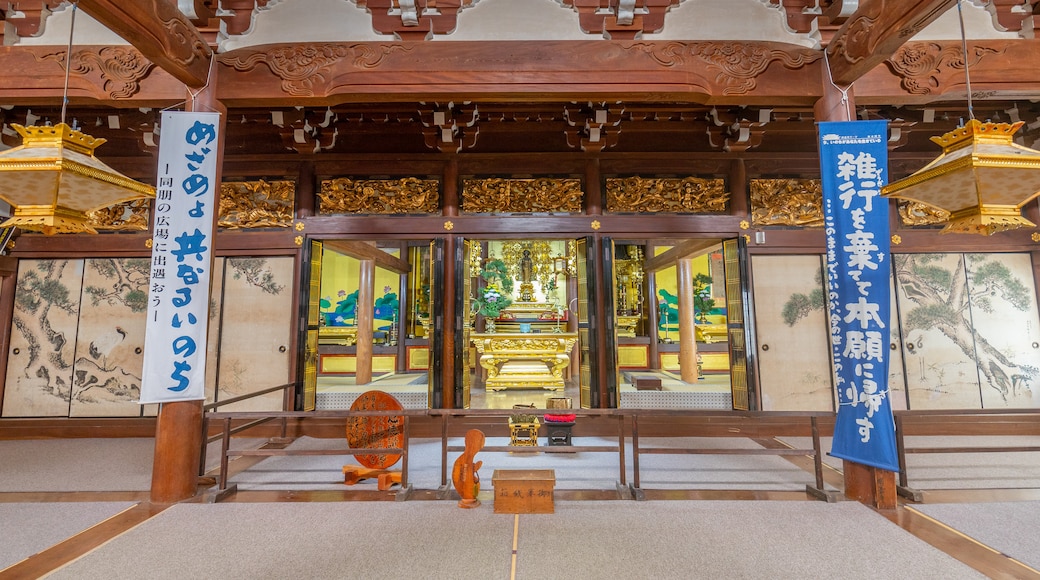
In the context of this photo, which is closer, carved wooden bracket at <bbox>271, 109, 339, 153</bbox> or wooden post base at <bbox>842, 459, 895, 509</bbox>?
wooden post base at <bbox>842, 459, 895, 509</bbox>

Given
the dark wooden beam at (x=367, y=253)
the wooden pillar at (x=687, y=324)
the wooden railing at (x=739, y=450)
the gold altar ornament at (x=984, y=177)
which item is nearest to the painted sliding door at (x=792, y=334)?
the wooden railing at (x=739, y=450)

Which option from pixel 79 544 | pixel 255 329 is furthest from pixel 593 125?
pixel 79 544

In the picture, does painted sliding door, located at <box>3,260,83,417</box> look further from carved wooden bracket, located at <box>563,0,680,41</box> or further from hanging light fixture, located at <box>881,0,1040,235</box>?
hanging light fixture, located at <box>881,0,1040,235</box>

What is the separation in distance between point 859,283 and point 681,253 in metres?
3.90

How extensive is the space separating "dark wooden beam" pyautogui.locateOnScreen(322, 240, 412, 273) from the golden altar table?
7.18 feet

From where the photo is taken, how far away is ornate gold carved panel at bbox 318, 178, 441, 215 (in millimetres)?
4910

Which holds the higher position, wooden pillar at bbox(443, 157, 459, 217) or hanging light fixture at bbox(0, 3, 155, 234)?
wooden pillar at bbox(443, 157, 459, 217)

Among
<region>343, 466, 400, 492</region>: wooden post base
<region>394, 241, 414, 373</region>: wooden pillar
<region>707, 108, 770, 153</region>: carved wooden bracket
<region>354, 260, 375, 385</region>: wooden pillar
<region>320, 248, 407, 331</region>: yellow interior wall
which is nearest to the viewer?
<region>343, 466, 400, 492</region>: wooden post base

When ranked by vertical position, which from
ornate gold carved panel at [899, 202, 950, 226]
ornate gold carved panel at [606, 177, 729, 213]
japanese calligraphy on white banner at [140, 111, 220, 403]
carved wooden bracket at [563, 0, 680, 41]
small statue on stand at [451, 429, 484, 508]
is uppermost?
carved wooden bracket at [563, 0, 680, 41]

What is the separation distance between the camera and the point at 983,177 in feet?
6.74

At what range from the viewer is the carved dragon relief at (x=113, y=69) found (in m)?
3.12

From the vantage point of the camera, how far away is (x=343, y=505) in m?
2.79

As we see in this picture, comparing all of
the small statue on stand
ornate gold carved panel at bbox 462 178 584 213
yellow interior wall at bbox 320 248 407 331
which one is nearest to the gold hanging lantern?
the small statue on stand

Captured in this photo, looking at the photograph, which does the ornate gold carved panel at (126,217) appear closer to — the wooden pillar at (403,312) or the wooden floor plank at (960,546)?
the wooden pillar at (403,312)
